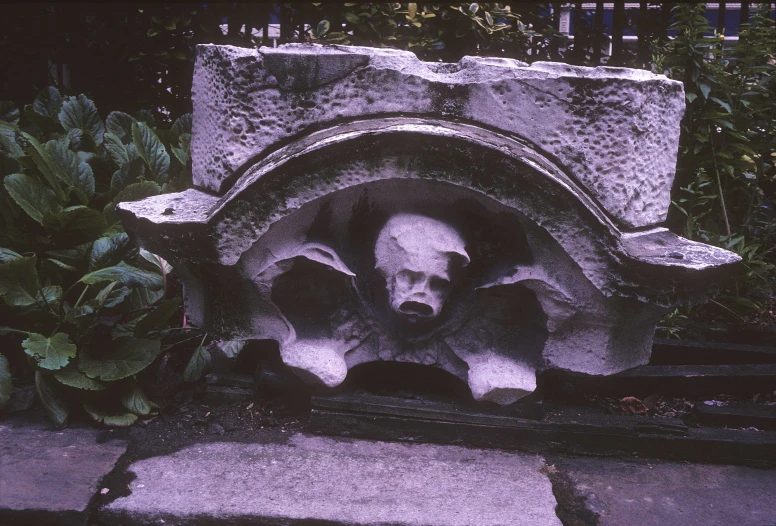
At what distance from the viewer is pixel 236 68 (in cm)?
191

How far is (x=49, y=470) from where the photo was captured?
6.03 ft

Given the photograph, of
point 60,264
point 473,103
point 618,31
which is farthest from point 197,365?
point 618,31

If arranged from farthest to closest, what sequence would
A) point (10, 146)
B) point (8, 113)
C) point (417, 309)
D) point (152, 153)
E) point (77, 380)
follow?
1. point (8, 113)
2. point (152, 153)
3. point (10, 146)
4. point (77, 380)
5. point (417, 309)

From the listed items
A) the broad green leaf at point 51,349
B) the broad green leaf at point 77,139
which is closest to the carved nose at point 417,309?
the broad green leaf at point 51,349

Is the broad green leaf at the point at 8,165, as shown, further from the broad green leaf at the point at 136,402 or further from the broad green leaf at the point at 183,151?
the broad green leaf at the point at 136,402

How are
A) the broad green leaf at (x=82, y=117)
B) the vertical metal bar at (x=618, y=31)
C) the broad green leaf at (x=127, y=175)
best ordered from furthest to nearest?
the vertical metal bar at (x=618, y=31) < the broad green leaf at (x=82, y=117) < the broad green leaf at (x=127, y=175)

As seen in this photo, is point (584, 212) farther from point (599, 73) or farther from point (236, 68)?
point (236, 68)

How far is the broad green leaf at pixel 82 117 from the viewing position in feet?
9.84

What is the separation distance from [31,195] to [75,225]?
0.17 meters

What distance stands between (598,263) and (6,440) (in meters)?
1.75

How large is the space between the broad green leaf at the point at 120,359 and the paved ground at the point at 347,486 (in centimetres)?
18

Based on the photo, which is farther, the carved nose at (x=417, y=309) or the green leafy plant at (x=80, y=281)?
the green leafy plant at (x=80, y=281)

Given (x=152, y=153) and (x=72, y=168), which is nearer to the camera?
(x=72, y=168)

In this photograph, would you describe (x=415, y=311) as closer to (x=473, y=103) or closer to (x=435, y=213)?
(x=435, y=213)
